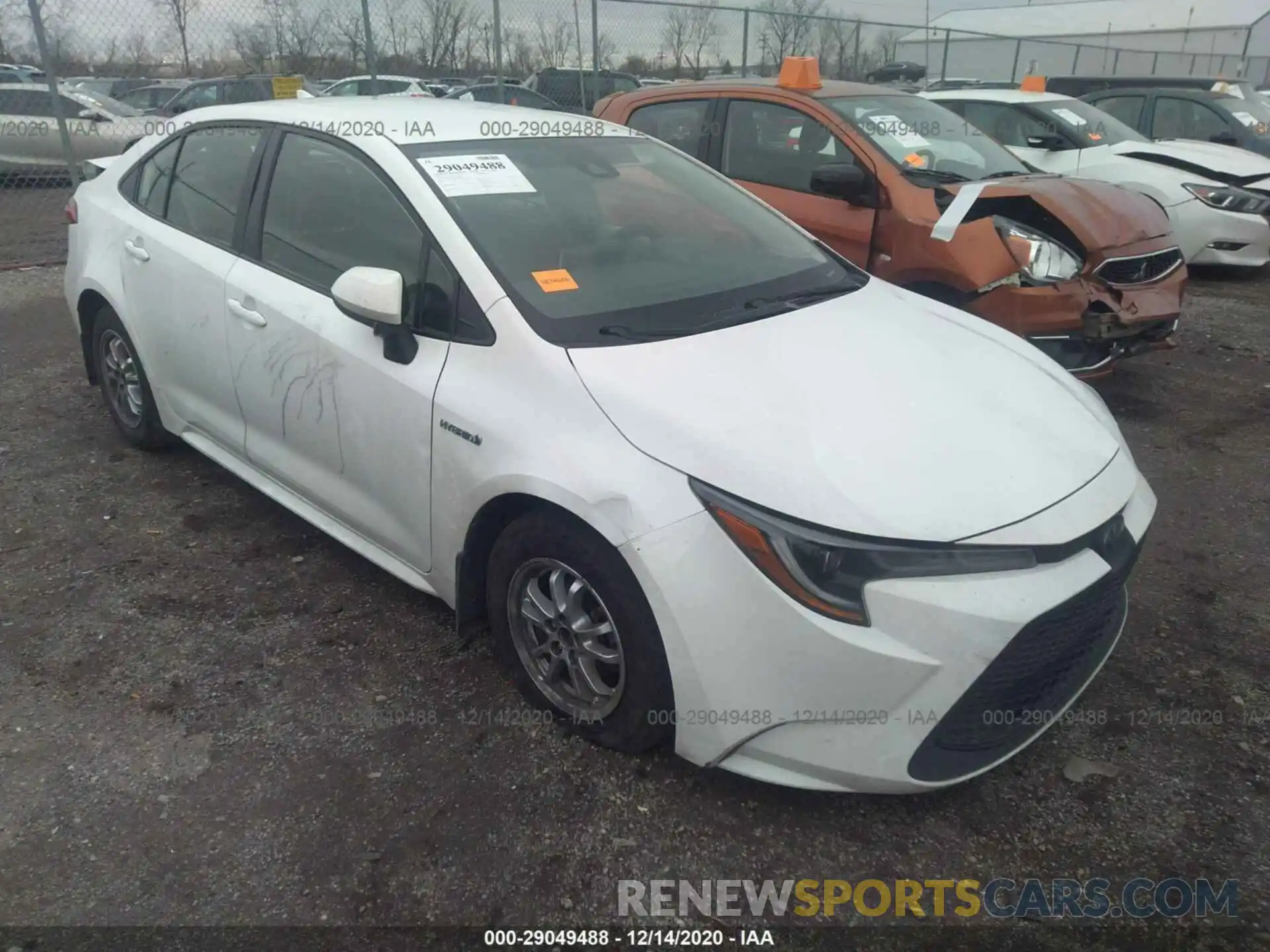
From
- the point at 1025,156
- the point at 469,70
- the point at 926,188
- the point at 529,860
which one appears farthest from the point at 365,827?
the point at 469,70

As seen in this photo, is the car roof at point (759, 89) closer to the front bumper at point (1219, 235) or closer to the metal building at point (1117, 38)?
the front bumper at point (1219, 235)

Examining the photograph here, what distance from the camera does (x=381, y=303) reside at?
2.64 meters

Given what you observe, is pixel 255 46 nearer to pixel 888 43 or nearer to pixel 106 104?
pixel 106 104

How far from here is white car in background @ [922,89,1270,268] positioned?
7973 mm

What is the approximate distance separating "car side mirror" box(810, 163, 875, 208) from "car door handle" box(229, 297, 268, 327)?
122 inches

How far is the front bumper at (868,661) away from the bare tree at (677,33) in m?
11.4

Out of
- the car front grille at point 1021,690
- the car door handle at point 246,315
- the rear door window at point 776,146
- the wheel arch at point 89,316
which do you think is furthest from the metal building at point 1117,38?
the car front grille at point 1021,690

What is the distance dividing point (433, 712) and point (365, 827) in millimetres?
467

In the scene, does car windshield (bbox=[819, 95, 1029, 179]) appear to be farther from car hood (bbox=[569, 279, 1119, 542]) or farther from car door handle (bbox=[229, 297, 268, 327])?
car door handle (bbox=[229, 297, 268, 327])

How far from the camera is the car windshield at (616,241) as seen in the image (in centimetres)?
270

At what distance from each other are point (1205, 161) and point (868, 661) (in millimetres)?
8526

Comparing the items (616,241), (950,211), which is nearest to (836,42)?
(950,211)

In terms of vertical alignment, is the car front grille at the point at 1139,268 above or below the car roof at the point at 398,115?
below

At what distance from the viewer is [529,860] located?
226cm
